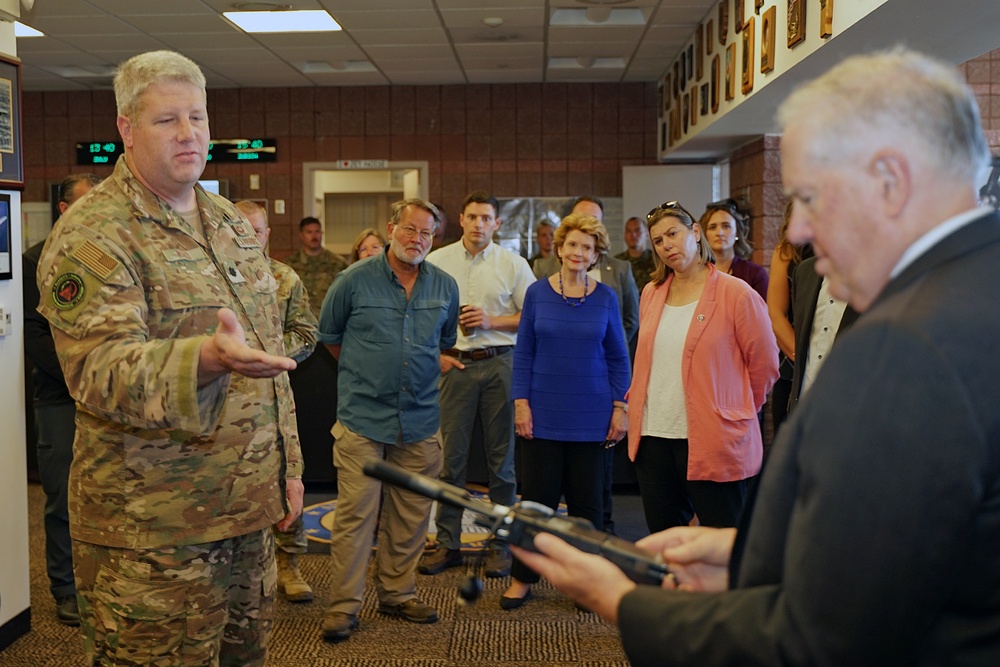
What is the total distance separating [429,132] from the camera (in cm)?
998

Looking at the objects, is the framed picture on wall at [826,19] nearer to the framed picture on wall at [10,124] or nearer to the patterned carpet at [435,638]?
the patterned carpet at [435,638]

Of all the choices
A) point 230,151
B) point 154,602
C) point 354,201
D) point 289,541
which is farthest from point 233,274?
point 354,201

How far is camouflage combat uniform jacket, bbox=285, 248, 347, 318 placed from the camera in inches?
330

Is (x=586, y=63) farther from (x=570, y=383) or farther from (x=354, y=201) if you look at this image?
(x=570, y=383)

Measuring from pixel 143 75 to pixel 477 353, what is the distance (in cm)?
265

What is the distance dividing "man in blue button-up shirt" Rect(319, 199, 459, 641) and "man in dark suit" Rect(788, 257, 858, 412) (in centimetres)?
144

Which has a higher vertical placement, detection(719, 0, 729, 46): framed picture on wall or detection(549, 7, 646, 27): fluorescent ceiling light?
detection(549, 7, 646, 27): fluorescent ceiling light

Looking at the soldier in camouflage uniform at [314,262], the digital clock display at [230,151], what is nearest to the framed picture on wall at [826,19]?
the soldier in camouflage uniform at [314,262]

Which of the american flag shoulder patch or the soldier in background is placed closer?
the american flag shoulder patch

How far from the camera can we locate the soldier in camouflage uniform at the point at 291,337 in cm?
253

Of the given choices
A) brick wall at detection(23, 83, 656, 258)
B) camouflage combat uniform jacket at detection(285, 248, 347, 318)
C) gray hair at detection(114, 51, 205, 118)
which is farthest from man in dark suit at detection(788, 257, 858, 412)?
brick wall at detection(23, 83, 656, 258)

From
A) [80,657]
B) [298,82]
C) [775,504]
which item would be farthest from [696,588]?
[298,82]

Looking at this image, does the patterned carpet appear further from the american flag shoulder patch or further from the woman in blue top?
the american flag shoulder patch

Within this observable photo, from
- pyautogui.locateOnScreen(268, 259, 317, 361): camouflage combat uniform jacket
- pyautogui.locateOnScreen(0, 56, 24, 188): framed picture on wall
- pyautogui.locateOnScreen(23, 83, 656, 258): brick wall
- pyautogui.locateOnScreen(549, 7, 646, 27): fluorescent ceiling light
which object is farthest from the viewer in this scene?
pyautogui.locateOnScreen(23, 83, 656, 258): brick wall
